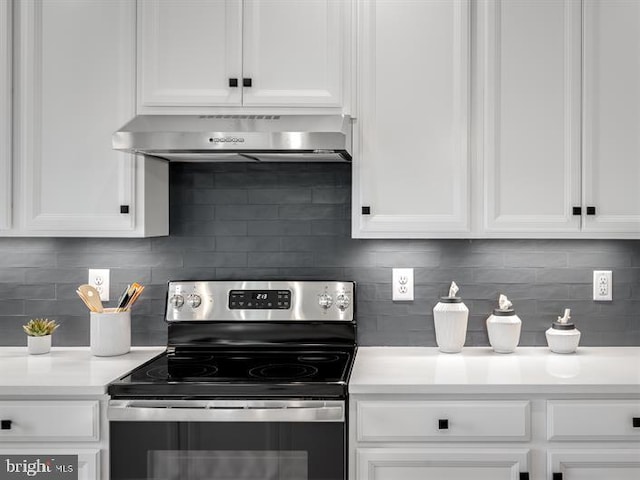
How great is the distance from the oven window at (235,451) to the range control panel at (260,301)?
2.04 feet

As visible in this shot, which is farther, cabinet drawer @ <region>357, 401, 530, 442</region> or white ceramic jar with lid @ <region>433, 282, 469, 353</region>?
white ceramic jar with lid @ <region>433, 282, 469, 353</region>

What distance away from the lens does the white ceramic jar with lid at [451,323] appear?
2.35 meters

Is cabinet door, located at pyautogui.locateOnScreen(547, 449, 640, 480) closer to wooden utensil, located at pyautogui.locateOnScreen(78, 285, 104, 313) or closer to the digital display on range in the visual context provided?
the digital display on range

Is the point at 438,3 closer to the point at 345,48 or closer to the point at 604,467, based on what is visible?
the point at 345,48

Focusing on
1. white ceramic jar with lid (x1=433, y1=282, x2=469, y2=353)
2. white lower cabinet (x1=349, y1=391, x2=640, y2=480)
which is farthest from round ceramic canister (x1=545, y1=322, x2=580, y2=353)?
white lower cabinet (x1=349, y1=391, x2=640, y2=480)

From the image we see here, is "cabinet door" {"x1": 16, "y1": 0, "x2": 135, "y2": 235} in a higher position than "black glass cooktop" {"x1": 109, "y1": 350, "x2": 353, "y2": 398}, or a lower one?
higher

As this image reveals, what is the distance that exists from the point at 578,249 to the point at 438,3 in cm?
111

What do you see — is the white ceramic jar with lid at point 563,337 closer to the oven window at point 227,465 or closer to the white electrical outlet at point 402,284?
the white electrical outlet at point 402,284

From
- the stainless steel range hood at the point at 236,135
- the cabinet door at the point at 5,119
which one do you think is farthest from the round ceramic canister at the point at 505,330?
the cabinet door at the point at 5,119

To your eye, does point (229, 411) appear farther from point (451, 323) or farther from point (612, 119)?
point (612, 119)

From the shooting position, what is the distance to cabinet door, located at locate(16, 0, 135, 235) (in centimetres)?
221

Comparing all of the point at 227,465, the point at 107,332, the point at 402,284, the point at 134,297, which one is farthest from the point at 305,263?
the point at 227,465

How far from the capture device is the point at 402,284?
2514 millimetres

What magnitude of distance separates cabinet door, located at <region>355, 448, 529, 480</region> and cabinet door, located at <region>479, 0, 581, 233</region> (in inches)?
30.4
